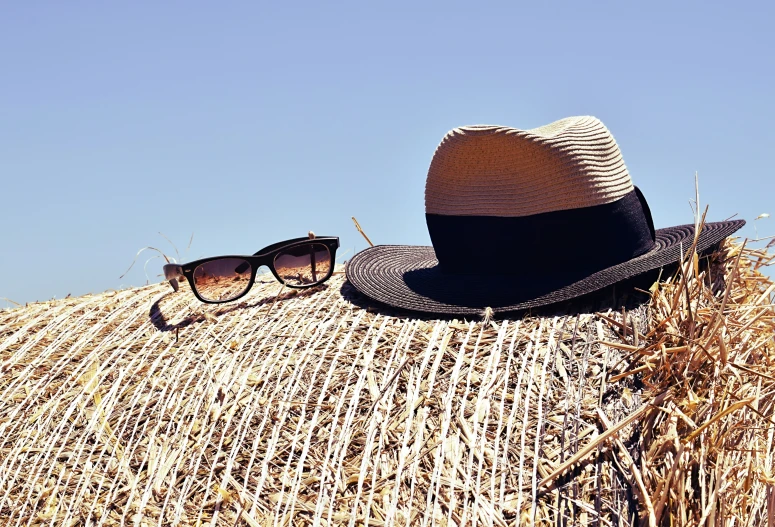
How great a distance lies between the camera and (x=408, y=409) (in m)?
2.73

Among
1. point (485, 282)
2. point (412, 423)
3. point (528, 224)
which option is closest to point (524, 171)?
Result: point (528, 224)

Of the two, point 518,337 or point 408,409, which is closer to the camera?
point 408,409

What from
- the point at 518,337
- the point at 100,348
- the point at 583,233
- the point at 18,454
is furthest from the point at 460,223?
the point at 18,454

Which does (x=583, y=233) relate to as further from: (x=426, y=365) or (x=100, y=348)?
(x=100, y=348)

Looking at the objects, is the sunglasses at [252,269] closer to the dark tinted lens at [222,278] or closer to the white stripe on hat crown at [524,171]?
the dark tinted lens at [222,278]

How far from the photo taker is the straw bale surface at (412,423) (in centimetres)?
243

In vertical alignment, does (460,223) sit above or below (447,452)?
above

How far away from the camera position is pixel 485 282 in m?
3.52

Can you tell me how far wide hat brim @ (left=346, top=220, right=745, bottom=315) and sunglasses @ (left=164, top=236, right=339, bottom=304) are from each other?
0.57 ft

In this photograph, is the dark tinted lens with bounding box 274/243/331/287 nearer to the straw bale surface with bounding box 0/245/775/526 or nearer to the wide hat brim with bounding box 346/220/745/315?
the wide hat brim with bounding box 346/220/745/315

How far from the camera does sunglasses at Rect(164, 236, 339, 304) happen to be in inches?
150

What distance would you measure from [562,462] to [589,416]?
7.8 inches

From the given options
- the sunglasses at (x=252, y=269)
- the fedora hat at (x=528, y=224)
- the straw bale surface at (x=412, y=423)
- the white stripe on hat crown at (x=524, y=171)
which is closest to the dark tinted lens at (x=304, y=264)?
the sunglasses at (x=252, y=269)

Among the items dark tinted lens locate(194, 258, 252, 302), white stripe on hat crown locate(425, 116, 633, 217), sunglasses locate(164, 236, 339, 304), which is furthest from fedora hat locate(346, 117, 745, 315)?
dark tinted lens locate(194, 258, 252, 302)
